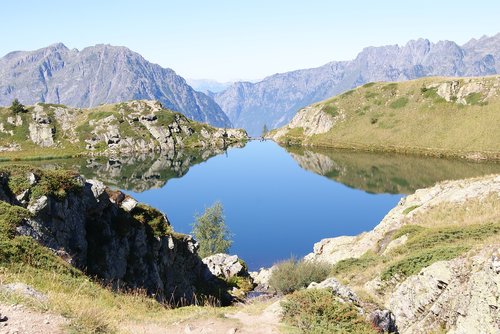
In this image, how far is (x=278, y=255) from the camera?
3408 inches

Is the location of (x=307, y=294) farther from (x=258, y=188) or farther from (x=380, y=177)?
(x=380, y=177)

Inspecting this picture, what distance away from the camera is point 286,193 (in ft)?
471

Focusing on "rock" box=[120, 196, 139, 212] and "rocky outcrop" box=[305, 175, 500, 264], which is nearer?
"rock" box=[120, 196, 139, 212]

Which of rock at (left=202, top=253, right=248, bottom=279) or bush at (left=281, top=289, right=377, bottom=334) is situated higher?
bush at (left=281, top=289, right=377, bottom=334)

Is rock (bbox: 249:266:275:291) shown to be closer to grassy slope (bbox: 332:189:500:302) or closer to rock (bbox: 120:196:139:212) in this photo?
grassy slope (bbox: 332:189:500:302)

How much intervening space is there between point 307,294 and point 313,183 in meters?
141

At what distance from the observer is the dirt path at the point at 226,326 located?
16.1 m

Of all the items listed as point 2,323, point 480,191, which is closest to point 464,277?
point 2,323

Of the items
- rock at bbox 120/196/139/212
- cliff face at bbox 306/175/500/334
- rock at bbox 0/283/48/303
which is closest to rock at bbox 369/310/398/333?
cliff face at bbox 306/175/500/334

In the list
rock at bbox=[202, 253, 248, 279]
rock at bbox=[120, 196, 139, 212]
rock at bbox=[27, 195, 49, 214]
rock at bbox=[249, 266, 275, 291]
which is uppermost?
rock at bbox=[27, 195, 49, 214]

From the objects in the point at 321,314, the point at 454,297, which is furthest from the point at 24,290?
the point at 454,297

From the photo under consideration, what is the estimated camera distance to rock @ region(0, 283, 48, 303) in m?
14.5

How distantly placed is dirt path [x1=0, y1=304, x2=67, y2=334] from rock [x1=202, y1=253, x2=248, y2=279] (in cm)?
5306

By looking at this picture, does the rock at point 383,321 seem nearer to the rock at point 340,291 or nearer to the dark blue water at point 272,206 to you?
the rock at point 340,291
